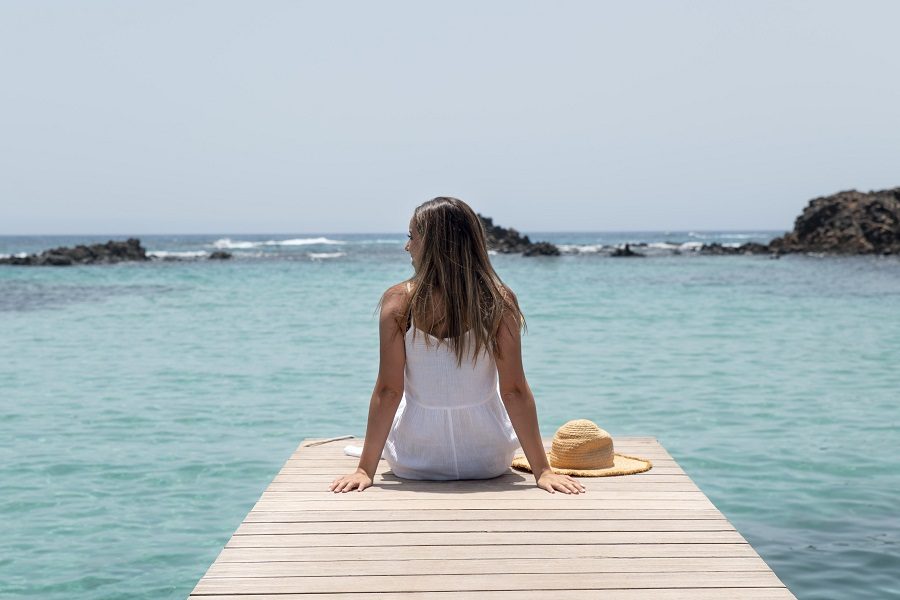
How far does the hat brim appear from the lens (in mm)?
5117

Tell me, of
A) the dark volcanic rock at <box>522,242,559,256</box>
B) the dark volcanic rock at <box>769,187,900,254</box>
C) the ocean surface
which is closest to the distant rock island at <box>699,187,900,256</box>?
the dark volcanic rock at <box>769,187,900,254</box>

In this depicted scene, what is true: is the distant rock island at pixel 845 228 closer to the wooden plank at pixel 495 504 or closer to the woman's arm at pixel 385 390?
the wooden plank at pixel 495 504

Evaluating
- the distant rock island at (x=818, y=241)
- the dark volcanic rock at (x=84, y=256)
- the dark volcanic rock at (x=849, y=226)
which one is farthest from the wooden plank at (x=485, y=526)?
the dark volcanic rock at (x=849, y=226)

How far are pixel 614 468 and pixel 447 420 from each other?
39.5 inches

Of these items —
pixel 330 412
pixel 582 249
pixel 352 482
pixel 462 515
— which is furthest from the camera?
pixel 582 249

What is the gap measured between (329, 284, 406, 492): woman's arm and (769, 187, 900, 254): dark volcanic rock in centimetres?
5269

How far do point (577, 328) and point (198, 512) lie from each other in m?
12.6

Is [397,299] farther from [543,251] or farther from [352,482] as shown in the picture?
[543,251]

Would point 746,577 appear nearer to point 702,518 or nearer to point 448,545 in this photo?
point 702,518

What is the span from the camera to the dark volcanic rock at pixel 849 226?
53.9 meters

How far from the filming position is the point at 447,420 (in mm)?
4836

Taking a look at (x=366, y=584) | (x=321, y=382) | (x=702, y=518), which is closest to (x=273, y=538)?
(x=366, y=584)

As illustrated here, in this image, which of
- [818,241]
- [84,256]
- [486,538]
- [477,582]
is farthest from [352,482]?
[818,241]

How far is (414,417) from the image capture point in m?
4.90
